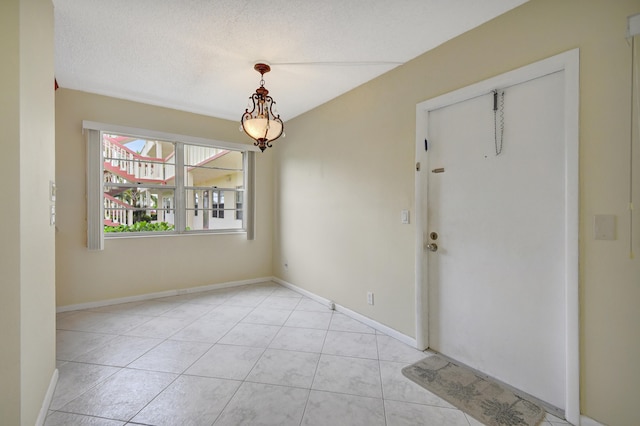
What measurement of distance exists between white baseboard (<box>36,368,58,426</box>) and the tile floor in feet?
0.13

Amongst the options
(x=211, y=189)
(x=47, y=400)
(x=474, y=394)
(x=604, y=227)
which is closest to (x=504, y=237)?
(x=604, y=227)

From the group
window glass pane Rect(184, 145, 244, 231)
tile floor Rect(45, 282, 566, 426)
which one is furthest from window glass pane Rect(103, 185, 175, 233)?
tile floor Rect(45, 282, 566, 426)

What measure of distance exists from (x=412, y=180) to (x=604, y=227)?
132 centimetres

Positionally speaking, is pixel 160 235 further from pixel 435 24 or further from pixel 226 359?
pixel 435 24

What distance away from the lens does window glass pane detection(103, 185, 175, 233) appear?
373 cm

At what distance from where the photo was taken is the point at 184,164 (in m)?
4.10

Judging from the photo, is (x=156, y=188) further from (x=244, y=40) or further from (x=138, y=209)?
(x=244, y=40)

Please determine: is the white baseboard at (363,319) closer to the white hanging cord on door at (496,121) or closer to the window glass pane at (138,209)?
the white hanging cord on door at (496,121)

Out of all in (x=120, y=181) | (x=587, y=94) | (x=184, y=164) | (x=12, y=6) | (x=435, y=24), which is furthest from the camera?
(x=184, y=164)

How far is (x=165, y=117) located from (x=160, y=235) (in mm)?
1677

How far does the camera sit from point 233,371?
217 centimetres

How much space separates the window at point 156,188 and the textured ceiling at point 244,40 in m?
0.76

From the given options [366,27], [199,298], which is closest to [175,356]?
[199,298]

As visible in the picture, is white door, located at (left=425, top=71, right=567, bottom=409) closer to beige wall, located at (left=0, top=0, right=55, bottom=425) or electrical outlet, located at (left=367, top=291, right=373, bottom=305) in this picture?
electrical outlet, located at (left=367, top=291, right=373, bottom=305)
